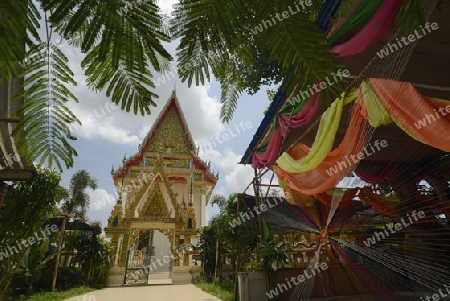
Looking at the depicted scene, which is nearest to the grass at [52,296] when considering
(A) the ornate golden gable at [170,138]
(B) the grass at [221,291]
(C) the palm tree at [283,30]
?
(B) the grass at [221,291]

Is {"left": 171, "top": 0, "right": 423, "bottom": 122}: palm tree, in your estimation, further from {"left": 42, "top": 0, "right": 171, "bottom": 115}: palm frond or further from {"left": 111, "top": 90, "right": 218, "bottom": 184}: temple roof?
{"left": 111, "top": 90, "right": 218, "bottom": 184}: temple roof

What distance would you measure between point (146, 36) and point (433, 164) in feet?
23.7

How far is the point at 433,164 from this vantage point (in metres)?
5.66

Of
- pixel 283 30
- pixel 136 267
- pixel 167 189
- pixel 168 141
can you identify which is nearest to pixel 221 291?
pixel 136 267

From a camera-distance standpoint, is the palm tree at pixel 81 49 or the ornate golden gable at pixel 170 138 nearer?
the palm tree at pixel 81 49

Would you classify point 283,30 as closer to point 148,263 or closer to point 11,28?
point 11,28

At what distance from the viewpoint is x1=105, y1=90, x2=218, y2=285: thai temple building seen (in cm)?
1059

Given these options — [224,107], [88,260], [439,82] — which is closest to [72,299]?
[88,260]

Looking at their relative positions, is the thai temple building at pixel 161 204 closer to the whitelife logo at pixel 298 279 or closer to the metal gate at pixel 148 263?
the metal gate at pixel 148 263

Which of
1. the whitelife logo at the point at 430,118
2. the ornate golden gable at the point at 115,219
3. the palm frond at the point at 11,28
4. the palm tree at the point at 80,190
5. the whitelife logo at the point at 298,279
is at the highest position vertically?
the palm tree at the point at 80,190

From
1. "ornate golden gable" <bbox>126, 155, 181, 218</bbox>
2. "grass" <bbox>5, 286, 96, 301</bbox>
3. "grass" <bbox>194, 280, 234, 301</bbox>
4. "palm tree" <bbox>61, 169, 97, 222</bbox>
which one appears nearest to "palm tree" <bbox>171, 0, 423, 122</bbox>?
"grass" <bbox>194, 280, 234, 301</bbox>

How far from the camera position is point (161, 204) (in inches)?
445

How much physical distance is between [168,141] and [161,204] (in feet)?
17.4

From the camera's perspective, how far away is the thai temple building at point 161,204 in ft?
34.7
